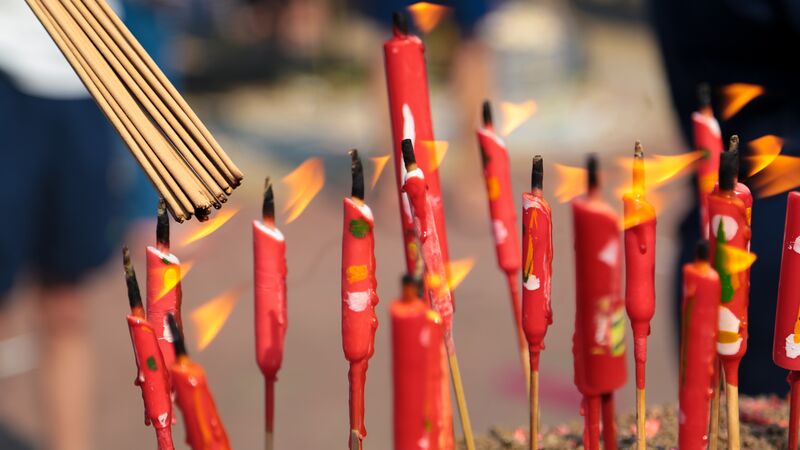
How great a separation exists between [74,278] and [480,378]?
120cm

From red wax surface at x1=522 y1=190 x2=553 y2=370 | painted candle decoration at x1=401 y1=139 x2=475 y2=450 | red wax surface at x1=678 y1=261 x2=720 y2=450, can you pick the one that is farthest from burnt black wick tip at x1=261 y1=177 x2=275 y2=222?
red wax surface at x1=678 y1=261 x2=720 y2=450

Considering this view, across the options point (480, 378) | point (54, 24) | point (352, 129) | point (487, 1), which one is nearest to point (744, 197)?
point (54, 24)

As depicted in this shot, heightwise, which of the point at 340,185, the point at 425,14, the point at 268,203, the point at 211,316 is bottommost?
the point at 340,185

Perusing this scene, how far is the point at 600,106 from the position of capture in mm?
7777

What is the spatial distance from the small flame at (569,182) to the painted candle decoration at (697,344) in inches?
7.7

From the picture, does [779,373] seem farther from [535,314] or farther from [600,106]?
[600,106]

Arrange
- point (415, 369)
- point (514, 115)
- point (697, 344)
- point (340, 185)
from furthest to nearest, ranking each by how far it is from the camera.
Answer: point (340, 185)
point (514, 115)
point (697, 344)
point (415, 369)

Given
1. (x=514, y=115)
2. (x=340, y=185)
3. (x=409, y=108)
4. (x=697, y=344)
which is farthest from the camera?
(x=340, y=185)

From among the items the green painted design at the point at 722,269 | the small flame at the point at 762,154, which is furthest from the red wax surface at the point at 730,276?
the small flame at the point at 762,154

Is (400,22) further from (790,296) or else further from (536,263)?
(790,296)

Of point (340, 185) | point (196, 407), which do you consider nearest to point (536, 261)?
point (196, 407)

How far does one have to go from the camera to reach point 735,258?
807mm

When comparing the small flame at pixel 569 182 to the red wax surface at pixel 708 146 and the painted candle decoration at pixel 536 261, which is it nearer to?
the painted candle decoration at pixel 536 261

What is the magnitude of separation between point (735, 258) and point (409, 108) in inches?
13.6
